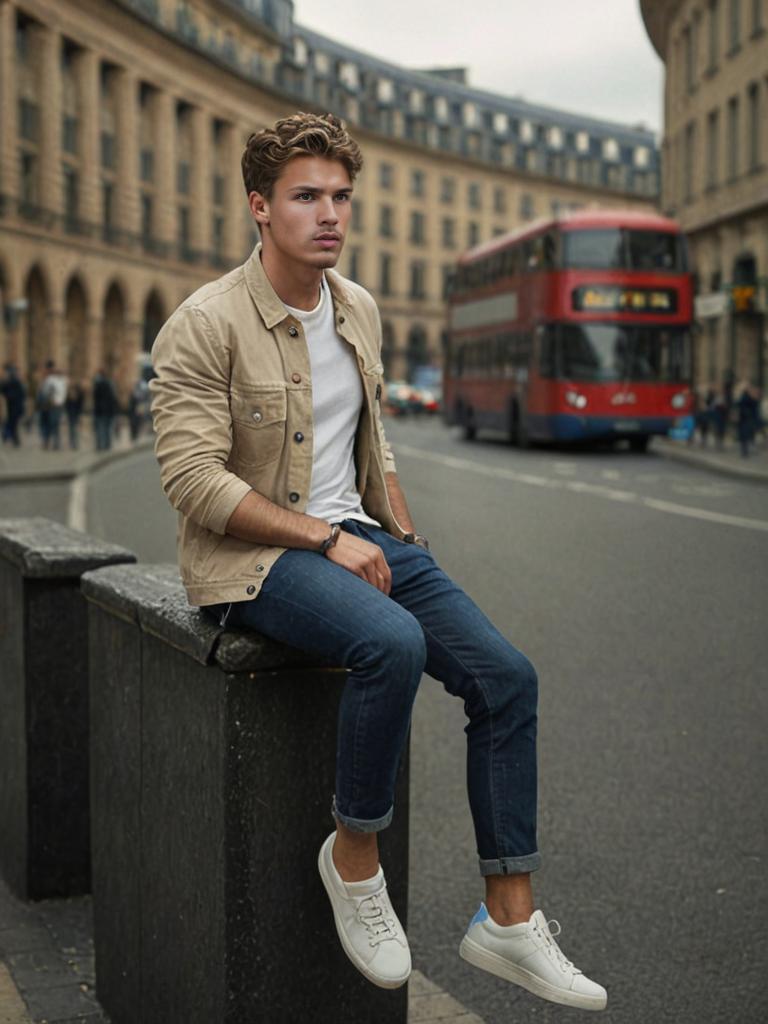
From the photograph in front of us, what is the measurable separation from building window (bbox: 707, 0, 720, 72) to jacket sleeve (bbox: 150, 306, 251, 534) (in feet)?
148

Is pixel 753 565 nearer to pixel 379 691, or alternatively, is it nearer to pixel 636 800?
pixel 636 800

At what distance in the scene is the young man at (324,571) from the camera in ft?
9.50

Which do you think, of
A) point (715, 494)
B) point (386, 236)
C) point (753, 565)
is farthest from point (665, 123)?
point (386, 236)

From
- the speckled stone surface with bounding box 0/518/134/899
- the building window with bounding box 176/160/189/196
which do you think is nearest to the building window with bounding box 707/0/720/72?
the building window with bounding box 176/160/189/196

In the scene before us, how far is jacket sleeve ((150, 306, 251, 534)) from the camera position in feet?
9.73

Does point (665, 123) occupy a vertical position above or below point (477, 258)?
above

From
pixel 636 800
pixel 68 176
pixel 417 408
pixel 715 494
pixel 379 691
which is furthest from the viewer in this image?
pixel 417 408

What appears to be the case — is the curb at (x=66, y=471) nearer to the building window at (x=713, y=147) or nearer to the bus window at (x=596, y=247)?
the bus window at (x=596, y=247)

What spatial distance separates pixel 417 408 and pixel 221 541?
209ft

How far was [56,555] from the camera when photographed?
425 centimetres

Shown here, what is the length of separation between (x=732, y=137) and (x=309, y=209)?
143 ft

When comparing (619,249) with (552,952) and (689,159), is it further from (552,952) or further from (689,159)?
(552,952)

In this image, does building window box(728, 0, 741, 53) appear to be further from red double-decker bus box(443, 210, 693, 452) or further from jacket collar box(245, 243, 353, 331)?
jacket collar box(245, 243, 353, 331)

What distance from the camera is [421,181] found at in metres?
114
